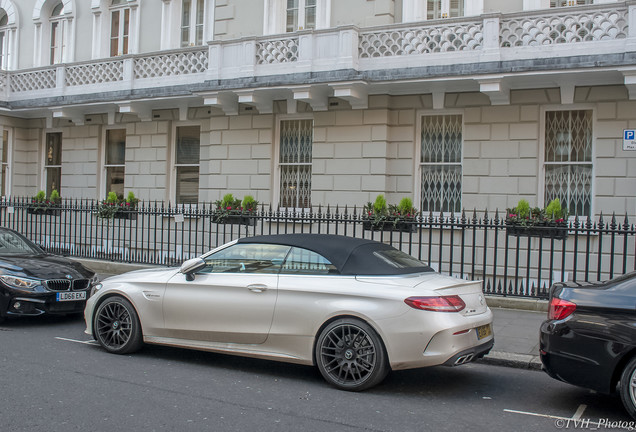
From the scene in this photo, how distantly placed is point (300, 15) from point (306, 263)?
10755 mm

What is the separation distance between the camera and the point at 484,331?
6.67m

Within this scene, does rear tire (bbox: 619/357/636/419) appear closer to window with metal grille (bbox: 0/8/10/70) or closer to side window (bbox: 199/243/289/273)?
side window (bbox: 199/243/289/273)

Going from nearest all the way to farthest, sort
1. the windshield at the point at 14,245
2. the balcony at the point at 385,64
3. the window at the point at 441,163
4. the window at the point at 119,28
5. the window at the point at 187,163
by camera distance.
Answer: the windshield at the point at 14,245, the balcony at the point at 385,64, the window at the point at 441,163, the window at the point at 187,163, the window at the point at 119,28

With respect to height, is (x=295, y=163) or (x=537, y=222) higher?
(x=295, y=163)

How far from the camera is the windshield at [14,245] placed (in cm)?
1059

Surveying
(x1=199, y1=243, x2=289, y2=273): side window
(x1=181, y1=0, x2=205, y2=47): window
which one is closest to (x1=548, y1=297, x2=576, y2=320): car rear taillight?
(x1=199, y1=243, x2=289, y2=273): side window

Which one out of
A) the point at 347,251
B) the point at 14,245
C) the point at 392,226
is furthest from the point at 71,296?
the point at 392,226

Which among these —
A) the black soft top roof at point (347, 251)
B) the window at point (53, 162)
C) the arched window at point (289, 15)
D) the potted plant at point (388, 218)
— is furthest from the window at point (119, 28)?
the black soft top roof at point (347, 251)

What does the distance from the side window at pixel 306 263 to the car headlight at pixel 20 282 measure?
440cm

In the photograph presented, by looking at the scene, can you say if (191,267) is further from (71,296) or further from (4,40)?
(4,40)

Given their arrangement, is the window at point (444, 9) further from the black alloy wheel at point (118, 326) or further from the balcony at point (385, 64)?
the black alloy wheel at point (118, 326)

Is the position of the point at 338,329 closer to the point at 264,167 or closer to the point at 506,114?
the point at 506,114

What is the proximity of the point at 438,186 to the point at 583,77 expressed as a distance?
12.4ft

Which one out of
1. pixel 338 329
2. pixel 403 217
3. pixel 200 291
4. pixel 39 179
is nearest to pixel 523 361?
pixel 338 329
